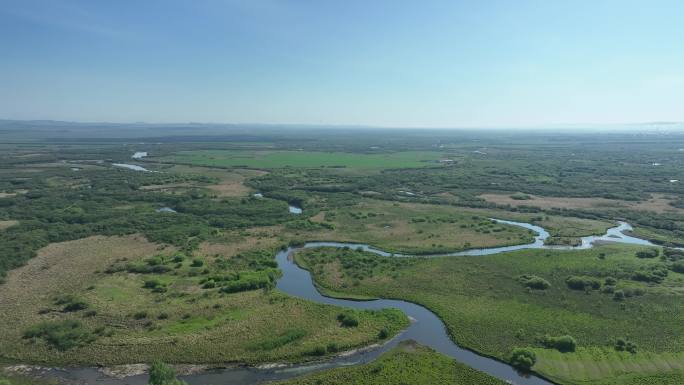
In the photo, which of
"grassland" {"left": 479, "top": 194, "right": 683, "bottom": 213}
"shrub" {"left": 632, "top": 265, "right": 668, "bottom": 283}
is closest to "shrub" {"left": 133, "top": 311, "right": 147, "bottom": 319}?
"shrub" {"left": 632, "top": 265, "right": 668, "bottom": 283}

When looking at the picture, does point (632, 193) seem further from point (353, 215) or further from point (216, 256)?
point (216, 256)

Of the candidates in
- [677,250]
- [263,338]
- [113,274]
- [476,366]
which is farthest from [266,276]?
[677,250]

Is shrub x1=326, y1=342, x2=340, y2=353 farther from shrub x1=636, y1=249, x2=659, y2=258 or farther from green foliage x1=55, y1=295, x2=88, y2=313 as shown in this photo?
shrub x1=636, y1=249, x2=659, y2=258

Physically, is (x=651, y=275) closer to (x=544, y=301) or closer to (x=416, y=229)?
(x=544, y=301)

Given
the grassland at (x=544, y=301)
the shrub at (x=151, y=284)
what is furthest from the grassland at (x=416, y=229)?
the shrub at (x=151, y=284)

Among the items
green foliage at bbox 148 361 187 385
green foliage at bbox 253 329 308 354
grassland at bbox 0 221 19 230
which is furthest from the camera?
grassland at bbox 0 221 19 230

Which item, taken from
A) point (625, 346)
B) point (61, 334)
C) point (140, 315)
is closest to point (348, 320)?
point (140, 315)
